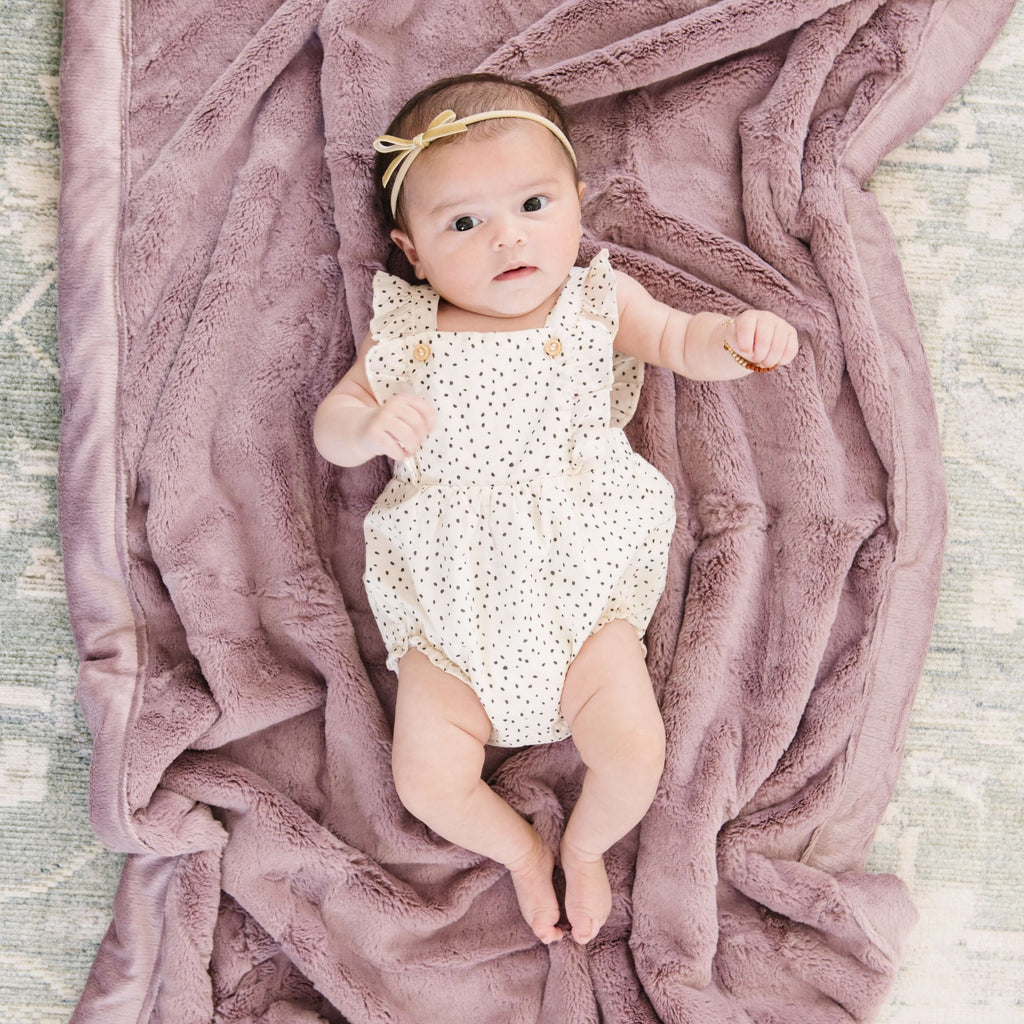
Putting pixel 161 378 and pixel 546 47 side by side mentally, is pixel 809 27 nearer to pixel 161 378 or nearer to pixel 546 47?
pixel 546 47

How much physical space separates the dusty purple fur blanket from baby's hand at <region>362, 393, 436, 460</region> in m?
0.27

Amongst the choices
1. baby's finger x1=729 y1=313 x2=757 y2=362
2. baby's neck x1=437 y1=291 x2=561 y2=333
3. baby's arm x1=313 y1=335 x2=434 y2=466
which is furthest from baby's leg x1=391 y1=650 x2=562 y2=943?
baby's finger x1=729 y1=313 x2=757 y2=362

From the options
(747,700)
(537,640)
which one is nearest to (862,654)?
(747,700)

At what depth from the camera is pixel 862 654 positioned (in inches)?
49.3

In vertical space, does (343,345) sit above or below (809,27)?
below

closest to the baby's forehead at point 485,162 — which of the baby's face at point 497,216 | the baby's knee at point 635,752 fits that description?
the baby's face at point 497,216

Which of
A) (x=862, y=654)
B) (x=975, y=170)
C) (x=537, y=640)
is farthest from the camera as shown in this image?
(x=975, y=170)

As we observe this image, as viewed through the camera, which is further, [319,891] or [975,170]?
[975,170]

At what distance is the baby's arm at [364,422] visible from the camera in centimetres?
104

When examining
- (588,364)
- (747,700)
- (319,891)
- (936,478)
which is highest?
(588,364)

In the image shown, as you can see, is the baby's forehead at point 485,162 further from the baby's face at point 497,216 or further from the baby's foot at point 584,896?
the baby's foot at point 584,896

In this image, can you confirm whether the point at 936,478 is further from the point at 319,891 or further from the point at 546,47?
the point at 319,891

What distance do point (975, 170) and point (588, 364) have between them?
0.66 meters

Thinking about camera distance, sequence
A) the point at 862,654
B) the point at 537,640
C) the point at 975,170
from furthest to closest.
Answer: the point at 975,170 → the point at 862,654 → the point at 537,640
